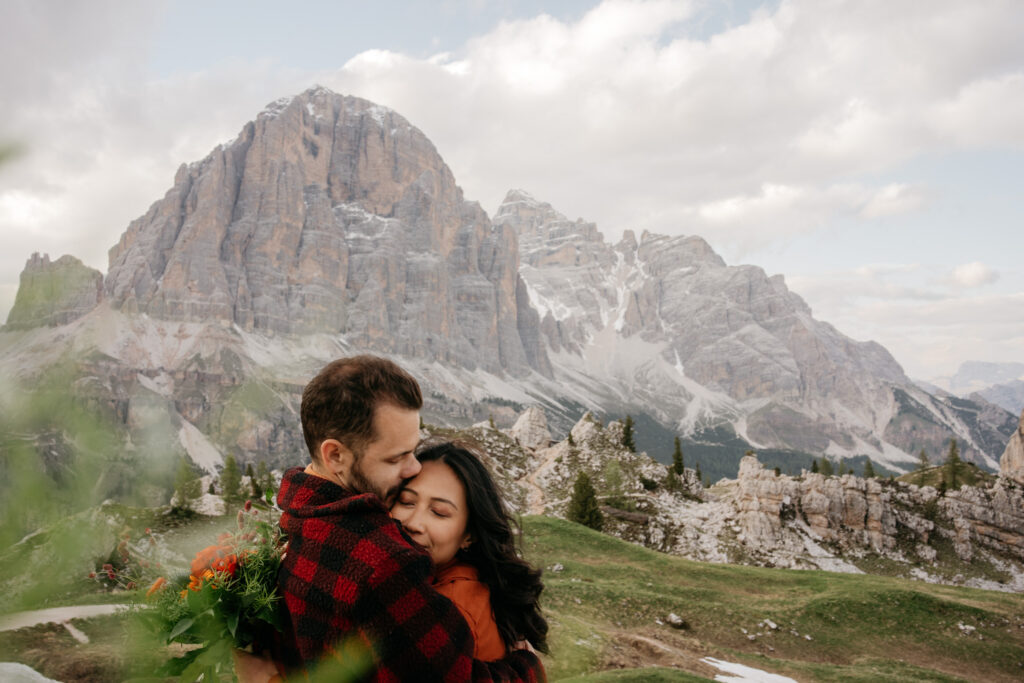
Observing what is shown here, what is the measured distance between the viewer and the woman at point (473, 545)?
4.36 m

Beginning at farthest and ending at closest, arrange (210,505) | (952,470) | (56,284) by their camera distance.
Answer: (952,470) → (210,505) → (56,284)

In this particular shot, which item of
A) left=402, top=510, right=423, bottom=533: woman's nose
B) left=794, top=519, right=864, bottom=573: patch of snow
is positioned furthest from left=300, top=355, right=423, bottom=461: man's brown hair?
left=794, top=519, right=864, bottom=573: patch of snow

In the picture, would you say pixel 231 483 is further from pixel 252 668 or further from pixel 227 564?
pixel 227 564

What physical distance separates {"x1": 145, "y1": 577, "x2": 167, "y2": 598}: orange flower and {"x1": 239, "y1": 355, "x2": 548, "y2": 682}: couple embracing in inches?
22.4

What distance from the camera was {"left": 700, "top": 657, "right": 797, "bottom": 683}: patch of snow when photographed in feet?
46.9

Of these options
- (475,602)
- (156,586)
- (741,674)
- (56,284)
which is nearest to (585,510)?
(741,674)

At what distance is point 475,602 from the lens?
14.5 feet

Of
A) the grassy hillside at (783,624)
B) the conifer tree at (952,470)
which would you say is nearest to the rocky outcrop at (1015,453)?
A: the conifer tree at (952,470)

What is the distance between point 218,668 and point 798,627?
24.0 m

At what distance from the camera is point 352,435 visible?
11.7 ft

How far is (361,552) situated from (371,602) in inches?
10.1

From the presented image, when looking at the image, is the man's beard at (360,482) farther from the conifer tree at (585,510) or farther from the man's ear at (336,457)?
the conifer tree at (585,510)

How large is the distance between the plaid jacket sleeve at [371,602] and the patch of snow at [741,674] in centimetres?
1339

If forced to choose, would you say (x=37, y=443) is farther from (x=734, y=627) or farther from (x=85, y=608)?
(x=734, y=627)
